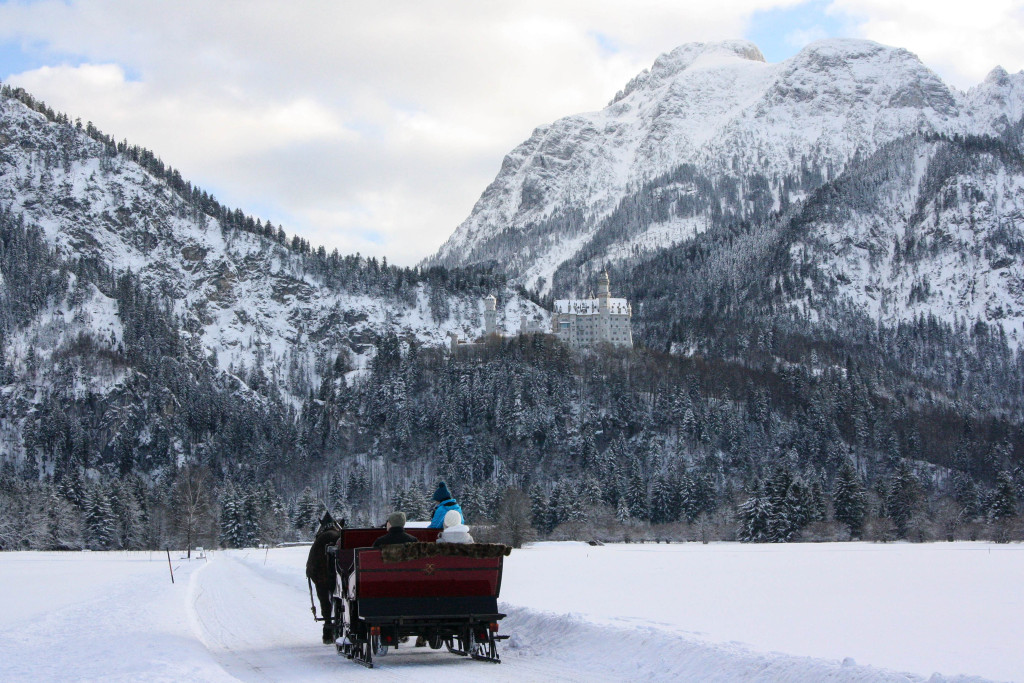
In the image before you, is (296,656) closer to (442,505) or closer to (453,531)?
(442,505)

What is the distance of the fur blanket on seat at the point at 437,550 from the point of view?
63.2ft

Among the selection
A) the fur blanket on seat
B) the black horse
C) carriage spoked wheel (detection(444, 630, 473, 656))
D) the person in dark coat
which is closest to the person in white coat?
the fur blanket on seat

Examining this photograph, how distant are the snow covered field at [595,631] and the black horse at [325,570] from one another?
754 mm

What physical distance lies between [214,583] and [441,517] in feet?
96.5

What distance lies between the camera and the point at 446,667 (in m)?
19.5

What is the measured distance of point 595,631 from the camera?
22969mm

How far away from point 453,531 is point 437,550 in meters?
0.88

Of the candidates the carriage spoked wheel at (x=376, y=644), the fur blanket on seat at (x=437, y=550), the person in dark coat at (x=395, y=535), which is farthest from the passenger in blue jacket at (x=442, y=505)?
the carriage spoked wheel at (x=376, y=644)

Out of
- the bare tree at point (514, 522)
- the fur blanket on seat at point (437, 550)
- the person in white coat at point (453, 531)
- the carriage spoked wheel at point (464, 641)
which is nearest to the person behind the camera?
the fur blanket on seat at point (437, 550)

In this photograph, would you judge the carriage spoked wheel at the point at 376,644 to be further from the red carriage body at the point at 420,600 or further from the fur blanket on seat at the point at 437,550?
the fur blanket on seat at the point at 437,550

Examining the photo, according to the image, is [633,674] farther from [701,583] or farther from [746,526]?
[746,526]

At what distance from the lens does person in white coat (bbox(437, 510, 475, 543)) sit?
20297 mm

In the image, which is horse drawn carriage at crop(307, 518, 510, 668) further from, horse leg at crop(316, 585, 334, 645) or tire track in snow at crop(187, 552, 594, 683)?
horse leg at crop(316, 585, 334, 645)

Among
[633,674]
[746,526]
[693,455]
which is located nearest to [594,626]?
[633,674]
